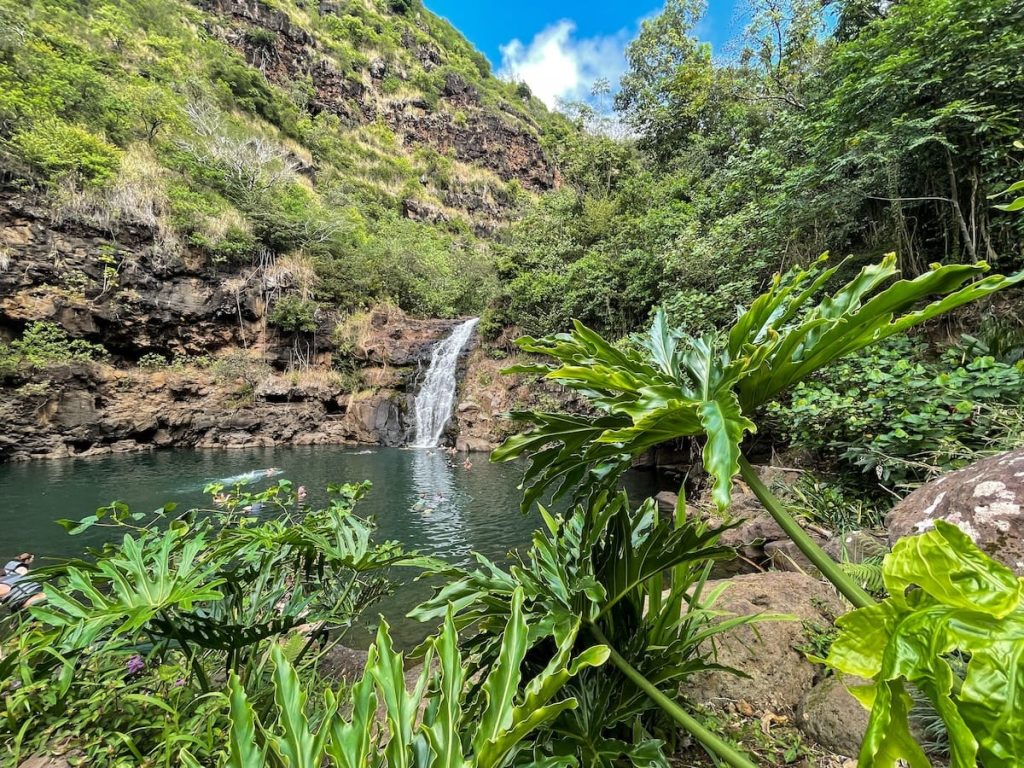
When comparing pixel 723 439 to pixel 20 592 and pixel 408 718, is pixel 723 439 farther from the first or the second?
pixel 20 592

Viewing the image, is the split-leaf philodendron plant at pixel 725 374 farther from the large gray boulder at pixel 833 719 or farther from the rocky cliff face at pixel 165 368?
the rocky cliff face at pixel 165 368

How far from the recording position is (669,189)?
32.2 feet

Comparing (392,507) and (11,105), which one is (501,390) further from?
→ (11,105)

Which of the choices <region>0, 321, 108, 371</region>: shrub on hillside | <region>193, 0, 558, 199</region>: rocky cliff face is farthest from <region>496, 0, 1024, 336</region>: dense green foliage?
<region>193, 0, 558, 199</region>: rocky cliff face

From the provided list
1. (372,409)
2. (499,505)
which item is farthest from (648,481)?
(372,409)

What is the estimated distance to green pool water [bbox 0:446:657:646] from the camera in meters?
4.76

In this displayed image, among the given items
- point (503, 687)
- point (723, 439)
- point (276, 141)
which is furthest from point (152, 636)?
point (276, 141)

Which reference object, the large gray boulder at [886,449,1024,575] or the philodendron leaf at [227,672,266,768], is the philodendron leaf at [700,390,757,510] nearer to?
the philodendron leaf at [227,672,266,768]

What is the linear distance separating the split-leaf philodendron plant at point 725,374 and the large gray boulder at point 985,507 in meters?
1.10

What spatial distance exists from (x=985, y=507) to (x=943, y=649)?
1.75 meters

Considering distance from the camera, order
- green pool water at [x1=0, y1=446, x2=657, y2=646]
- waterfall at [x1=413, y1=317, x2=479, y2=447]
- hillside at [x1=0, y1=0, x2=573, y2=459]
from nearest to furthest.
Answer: green pool water at [x1=0, y1=446, x2=657, y2=646], hillside at [x1=0, y1=0, x2=573, y2=459], waterfall at [x1=413, y1=317, x2=479, y2=447]

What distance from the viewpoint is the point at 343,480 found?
26.5 ft

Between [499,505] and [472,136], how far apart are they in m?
34.0

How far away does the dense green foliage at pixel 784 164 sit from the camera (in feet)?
12.3
